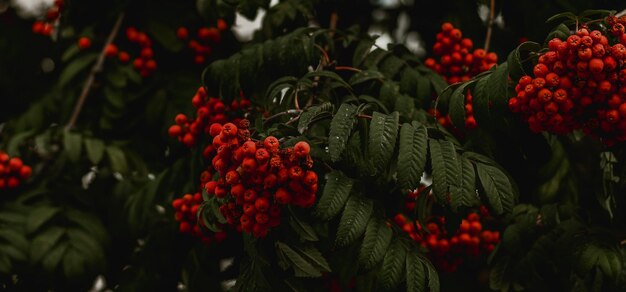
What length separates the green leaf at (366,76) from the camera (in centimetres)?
254

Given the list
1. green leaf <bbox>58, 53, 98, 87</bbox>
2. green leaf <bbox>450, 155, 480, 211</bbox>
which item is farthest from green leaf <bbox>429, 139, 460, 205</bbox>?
green leaf <bbox>58, 53, 98, 87</bbox>

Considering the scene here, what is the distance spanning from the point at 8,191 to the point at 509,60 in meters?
2.30

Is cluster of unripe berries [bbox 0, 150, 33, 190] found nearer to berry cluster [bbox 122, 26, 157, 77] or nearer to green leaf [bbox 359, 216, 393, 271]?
berry cluster [bbox 122, 26, 157, 77]

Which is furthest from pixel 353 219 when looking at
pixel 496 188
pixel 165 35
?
pixel 165 35

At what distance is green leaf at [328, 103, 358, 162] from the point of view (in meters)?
1.89

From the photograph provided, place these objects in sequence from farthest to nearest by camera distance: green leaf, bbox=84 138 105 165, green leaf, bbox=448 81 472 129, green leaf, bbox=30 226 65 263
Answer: green leaf, bbox=84 138 105 165, green leaf, bbox=30 226 65 263, green leaf, bbox=448 81 472 129

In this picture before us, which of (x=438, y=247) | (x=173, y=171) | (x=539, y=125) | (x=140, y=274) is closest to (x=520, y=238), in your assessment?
(x=438, y=247)

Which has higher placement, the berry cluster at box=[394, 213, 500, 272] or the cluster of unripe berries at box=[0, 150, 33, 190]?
the cluster of unripe berries at box=[0, 150, 33, 190]

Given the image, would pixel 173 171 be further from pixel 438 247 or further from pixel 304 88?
pixel 438 247

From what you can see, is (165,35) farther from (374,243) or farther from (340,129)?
(374,243)

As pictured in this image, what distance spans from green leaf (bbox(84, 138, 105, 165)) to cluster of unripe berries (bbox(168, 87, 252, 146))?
56cm

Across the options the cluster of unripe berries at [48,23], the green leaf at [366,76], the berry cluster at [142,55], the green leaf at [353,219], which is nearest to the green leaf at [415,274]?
the green leaf at [353,219]

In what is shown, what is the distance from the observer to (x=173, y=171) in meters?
2.86

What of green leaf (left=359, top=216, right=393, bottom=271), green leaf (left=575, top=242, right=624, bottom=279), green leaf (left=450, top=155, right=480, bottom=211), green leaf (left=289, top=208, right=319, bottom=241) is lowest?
green leaf (left=575, top=242, right=624, bottom=279)
